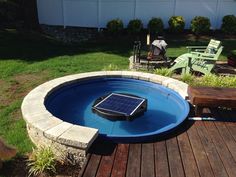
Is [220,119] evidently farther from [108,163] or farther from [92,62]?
[92,62]

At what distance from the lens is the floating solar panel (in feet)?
21.6

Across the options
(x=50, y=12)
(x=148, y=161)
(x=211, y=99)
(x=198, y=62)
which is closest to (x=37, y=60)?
(x=198, y=62)

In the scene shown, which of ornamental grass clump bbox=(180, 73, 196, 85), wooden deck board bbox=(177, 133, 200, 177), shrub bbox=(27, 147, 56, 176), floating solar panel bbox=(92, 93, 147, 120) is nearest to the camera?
wooden deck board bbox=(177, 133, 200, 177)

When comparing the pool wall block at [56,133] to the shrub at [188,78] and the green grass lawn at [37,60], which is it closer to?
the green grass lawn at [37,60]

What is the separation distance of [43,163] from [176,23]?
13598 millimetres

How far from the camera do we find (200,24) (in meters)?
16.7

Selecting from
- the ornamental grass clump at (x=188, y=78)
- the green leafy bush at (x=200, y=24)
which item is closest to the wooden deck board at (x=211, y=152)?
the ornamental grass clump at (x=188, y=78)

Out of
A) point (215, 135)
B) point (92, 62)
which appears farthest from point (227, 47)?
point (215, 135)

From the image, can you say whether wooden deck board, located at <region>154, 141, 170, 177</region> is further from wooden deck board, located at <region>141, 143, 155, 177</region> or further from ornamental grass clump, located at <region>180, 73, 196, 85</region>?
ornamental grass clump, located at <region>180, 73, 196, 85</region>

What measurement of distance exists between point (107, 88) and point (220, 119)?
382cm

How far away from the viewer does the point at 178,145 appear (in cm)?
570

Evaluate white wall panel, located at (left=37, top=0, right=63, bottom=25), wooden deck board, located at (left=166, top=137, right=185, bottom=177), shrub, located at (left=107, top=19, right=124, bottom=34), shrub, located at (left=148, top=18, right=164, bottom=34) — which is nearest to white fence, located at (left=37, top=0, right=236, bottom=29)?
white wall panel, located at (left=37, top=0, right=63, bottom=25)

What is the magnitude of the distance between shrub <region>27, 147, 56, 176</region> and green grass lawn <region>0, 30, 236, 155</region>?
729mm

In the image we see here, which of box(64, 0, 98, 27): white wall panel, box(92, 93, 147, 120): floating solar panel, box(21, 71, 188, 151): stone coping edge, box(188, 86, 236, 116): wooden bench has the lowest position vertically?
box(92, 93, 147, 120): floating solar panel
